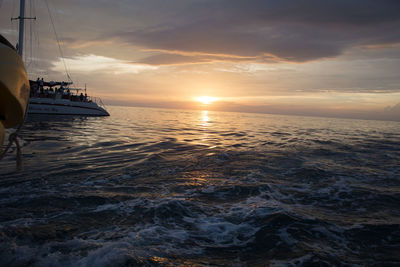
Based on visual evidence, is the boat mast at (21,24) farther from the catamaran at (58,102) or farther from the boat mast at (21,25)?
the catamaran at (58,102)

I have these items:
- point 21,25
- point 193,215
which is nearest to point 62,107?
point 21,25

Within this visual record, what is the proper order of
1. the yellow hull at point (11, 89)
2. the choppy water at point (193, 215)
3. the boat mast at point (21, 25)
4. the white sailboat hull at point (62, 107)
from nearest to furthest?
1. the yellow hull at point (11, 89)
2. the choppy water at point (193, 215)
3. the boat mast at point (21, 25)
4. the white sailboat hull at point (62, 107)

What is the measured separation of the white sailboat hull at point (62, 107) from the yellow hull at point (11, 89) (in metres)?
42.4

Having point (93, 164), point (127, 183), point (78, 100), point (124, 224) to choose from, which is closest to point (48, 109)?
point (78, 100)

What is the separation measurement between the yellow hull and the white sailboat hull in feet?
139

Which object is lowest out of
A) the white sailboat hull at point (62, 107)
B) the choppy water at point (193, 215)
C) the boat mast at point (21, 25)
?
the choppy water at point (193, 215)

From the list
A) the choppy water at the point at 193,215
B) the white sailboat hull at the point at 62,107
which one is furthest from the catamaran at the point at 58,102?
the choppy water at the point at 193,215

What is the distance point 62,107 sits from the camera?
1587 inches

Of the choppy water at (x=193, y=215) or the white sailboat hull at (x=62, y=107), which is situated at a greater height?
the white sailboat hull at (x=62, y=107)

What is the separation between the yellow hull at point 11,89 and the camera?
82.1 inches

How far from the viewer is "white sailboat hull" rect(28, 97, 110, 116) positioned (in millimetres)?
37281

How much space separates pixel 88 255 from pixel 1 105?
91.7 inches

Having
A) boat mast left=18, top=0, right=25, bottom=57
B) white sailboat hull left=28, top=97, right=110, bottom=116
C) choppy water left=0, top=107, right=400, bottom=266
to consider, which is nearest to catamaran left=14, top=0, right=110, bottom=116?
white sailboat hull left=28, top=97, right=110, bottom=116

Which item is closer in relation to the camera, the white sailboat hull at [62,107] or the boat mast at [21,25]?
the boat mast at [21,25]
